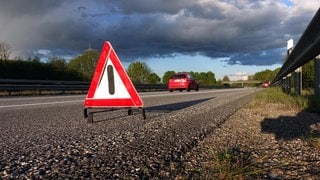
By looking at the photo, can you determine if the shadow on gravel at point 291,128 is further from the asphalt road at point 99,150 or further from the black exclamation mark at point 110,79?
the black exclamation mark at point 110,79

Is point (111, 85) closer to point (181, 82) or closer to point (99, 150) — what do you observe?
point (99, 150)

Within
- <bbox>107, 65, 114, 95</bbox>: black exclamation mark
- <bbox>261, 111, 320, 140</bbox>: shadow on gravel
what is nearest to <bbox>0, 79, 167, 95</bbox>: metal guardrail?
<bbox>107, 65, 114, 95</bbox>: black exclamation mark

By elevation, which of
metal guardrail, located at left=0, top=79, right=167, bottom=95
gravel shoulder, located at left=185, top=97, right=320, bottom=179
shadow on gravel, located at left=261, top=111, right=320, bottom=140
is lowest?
gravel shoulder, located at left=185, top=97, right=320, bottom=179

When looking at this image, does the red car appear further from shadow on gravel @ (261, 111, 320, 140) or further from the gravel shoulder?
the gravel shoulder

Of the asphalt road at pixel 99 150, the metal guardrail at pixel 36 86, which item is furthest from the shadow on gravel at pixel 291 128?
the metal guardrail at pixel 36 86

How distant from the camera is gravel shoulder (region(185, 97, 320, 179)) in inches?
108

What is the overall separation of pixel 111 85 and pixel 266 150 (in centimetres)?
338

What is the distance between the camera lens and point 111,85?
6328 mm

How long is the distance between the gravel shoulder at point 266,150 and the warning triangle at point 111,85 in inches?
66.3

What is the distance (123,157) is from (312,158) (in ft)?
5.19

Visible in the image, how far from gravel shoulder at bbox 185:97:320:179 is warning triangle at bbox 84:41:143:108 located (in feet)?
5.52

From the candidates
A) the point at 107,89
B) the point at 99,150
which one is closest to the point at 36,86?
the point at 107,89

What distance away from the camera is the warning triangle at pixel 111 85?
6234 mm

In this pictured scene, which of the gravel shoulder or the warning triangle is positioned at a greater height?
the warning triangle
